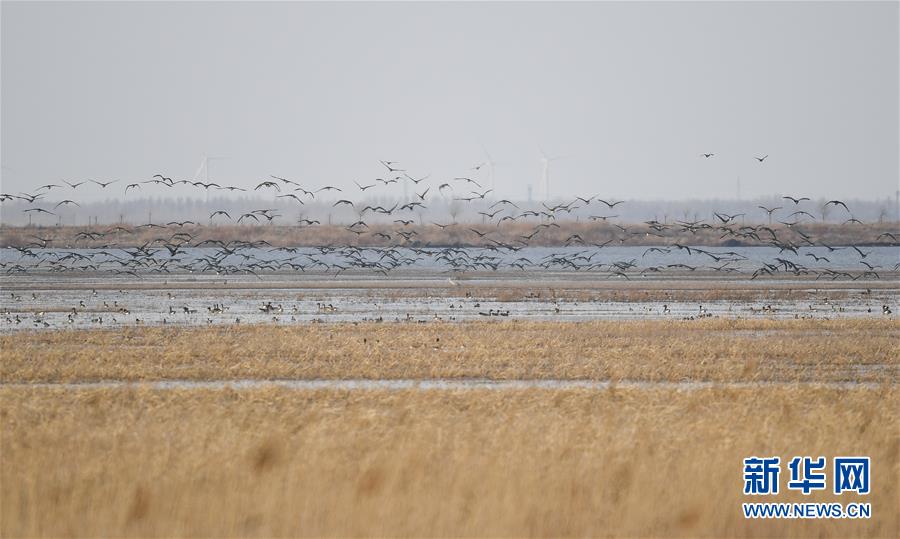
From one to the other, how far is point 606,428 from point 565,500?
3204mm

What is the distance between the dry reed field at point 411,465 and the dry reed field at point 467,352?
4.23 meters

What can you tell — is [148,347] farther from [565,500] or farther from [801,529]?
[801,529]

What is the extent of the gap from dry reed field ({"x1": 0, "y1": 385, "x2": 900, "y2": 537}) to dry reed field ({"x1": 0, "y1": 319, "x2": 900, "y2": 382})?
4.23 m

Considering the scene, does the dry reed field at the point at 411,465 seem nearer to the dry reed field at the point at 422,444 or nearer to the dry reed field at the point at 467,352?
the dry reed field at the point at 422,444

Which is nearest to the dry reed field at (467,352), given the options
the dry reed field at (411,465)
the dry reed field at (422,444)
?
the dry reed field at (422,444)

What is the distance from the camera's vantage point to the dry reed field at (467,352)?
2180 cm

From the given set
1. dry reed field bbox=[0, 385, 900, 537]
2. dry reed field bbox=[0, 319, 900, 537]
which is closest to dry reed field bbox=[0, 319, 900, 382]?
dry reed field bbox=[0, 319, 900, 537]

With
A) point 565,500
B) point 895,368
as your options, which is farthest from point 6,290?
point 565,500

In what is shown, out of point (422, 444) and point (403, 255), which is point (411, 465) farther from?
point (403, 255)

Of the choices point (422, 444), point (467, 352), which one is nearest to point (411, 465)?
point (422, 444)

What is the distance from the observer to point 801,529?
11773 mm

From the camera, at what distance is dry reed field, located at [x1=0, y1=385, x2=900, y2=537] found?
11430 mm

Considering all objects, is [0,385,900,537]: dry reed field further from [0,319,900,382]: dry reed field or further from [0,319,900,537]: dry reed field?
[0,319,900,382]: dry reed field

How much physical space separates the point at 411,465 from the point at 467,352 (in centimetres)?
1225
